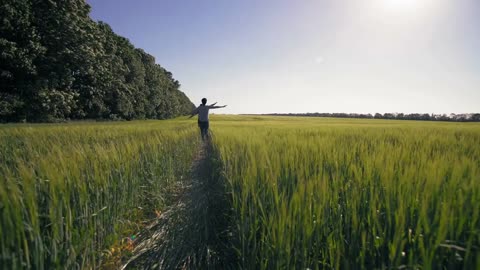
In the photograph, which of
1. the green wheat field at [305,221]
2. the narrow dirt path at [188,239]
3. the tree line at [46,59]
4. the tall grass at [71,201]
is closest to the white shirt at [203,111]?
the tall grass at [71,201]

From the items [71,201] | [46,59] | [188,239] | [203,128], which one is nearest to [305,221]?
[188,239]

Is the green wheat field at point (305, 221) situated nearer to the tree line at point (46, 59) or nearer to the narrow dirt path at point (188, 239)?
the narrow dirt path at point (188, 239)

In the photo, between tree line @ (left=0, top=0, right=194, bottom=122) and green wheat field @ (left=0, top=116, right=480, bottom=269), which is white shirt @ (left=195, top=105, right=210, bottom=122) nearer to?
green wheat field @ (left=0, top=116, right=480, bottom=269)

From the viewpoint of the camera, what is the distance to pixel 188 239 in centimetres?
273

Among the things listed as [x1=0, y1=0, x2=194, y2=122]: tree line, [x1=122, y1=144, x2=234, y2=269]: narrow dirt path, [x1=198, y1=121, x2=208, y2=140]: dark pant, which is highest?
[x1=0, y1=0, x2=194, y2=122]: tree line

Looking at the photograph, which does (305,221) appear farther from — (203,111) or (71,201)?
(203,111)

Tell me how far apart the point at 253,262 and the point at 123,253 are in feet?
5.14

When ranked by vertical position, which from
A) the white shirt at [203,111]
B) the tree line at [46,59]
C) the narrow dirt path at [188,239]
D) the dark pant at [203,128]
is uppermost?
the tree line at [46,59]

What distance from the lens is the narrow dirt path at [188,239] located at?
7.57 feet

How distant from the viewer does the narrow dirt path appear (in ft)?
7.57

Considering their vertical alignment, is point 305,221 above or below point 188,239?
above

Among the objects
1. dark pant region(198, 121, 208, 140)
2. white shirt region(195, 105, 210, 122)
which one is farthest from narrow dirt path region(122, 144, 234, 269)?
dark pant region(198, 121, 208, 140)

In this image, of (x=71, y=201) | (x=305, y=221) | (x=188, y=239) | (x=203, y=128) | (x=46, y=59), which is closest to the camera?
(x=305, y=221)

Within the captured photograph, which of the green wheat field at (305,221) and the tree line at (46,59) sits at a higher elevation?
the tree line at (46,59)
